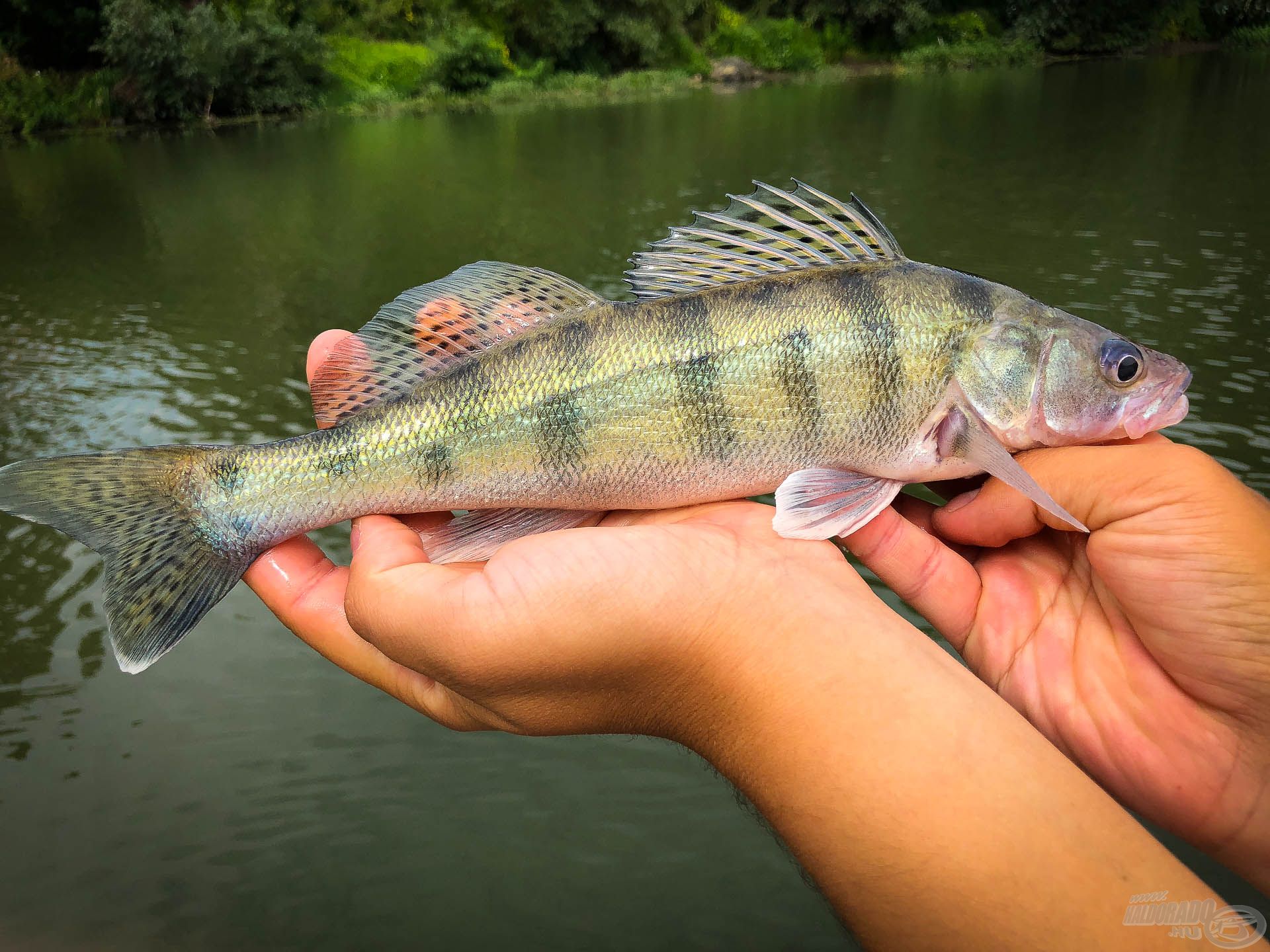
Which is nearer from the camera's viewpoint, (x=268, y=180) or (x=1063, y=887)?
(x=1063, y=887)

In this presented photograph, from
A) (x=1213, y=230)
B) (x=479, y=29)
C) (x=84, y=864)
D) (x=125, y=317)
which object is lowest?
(x=84, y=864)

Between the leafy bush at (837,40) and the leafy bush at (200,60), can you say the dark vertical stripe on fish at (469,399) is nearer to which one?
the leafy bush at (200,60)

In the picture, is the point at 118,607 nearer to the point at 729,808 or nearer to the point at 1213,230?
the point at 729,808

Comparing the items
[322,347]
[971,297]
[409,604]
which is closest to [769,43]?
[971,297]

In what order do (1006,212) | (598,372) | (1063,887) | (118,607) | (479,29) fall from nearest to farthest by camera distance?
(1063,887)
(118,607)
(598,372)
(1006,212)
(479,29)

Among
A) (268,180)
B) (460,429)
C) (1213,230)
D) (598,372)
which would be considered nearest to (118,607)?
(460,429)

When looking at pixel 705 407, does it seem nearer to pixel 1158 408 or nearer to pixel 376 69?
pixel 1158 408

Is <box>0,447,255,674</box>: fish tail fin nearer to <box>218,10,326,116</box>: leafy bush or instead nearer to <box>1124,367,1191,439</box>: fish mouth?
<box>1124,367,1191,439</box>: fish mouth
